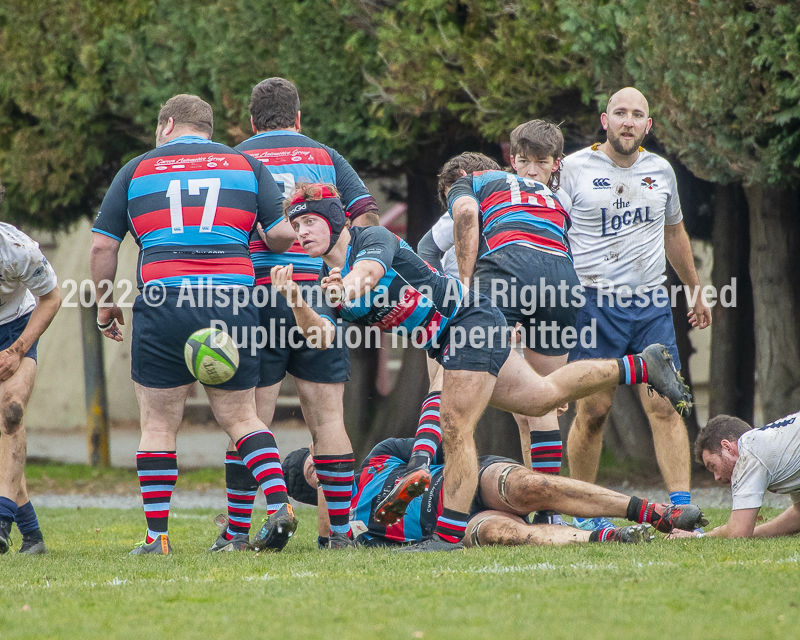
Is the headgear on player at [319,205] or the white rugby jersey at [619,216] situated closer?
the headgear on player at [319,205]

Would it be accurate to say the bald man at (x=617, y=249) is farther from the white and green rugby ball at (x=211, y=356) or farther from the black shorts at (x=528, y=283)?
the white and green rugby ball at (x=211, y=356)

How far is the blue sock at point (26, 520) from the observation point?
5.79 meters

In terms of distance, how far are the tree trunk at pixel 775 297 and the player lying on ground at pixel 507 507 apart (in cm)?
455

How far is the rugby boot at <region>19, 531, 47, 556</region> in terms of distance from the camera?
5.76 meters

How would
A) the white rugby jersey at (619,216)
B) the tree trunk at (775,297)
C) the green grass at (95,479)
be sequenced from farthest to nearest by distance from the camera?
the green grass at (95,479), the tree trunk at (775,297), the white rugby jersey at (619,216)

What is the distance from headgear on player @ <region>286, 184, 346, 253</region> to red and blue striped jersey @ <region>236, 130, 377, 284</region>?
695mm

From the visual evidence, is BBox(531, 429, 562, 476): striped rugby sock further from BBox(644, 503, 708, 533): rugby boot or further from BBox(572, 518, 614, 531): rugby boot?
BBox(644, 503, 708, 533): rugby boot

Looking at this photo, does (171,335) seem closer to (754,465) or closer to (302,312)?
(302,312)

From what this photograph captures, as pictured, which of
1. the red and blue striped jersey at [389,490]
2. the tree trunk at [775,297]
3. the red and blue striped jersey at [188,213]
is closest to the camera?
the red and blue striped jersey at [188,213]

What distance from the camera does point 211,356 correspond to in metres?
4.94

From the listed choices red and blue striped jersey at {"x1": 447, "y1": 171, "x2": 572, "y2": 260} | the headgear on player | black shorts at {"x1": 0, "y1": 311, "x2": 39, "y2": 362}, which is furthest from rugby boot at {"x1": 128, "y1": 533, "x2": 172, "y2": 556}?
red and blue striped jersey at {"x1": 447, "y1": 171, "x2": 572, "y2": 260}

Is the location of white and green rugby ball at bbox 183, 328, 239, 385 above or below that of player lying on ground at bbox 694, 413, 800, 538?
above

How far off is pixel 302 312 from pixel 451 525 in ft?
4.25

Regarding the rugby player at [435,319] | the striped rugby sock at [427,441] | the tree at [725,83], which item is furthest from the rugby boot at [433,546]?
the tree at [725,83]
